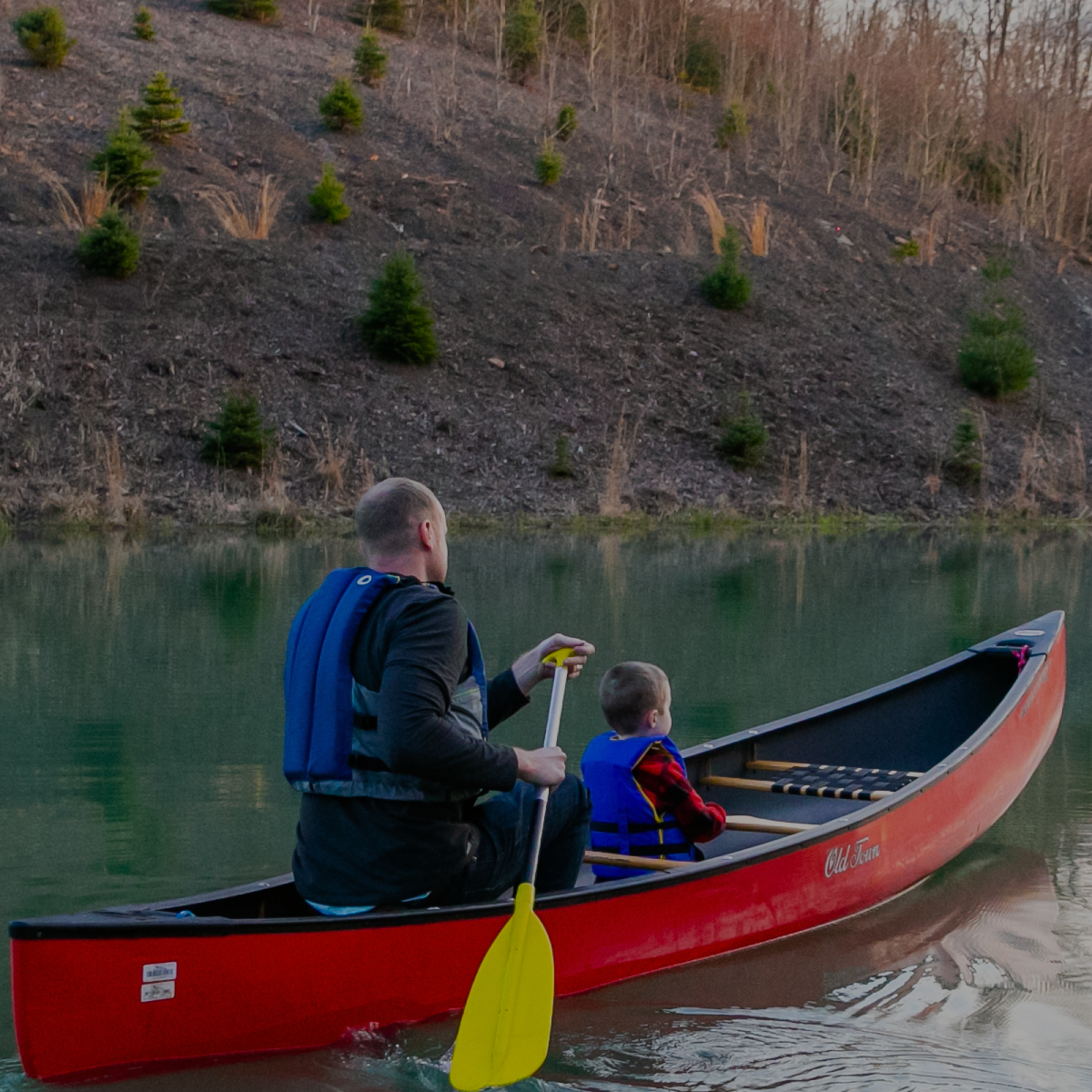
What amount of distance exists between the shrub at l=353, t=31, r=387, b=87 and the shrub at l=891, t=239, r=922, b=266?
1167cm

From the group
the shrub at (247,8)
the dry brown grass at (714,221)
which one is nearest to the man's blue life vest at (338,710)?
the dry brown grass at (714,221)

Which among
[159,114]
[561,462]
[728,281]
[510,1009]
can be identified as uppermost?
[159,114]

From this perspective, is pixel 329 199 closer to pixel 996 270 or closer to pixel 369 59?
pixel 369 59

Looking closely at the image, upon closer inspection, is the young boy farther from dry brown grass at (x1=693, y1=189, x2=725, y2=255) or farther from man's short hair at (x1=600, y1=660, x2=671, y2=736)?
dry brown grass at (x1=693, y1=189, x2=725, y2=255)

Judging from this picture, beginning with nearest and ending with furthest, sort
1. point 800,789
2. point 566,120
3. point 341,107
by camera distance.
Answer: point 800,789
point 341,107
point 566,120

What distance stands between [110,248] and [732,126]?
15.3 metres

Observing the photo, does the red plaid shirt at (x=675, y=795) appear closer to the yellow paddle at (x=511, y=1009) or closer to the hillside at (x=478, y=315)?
the yellow paddle at (x=511, y=1009)

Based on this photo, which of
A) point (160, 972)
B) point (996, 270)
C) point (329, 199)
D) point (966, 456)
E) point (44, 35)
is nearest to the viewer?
point (160, 972)

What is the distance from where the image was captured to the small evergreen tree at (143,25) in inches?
1190

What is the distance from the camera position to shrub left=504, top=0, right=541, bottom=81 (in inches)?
1276

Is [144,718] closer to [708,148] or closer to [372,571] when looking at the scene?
[372,571]

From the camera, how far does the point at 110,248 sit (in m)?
21.9

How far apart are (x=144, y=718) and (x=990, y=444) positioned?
63.3 ft

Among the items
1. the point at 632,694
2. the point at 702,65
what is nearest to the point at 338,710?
the point at 632,694
